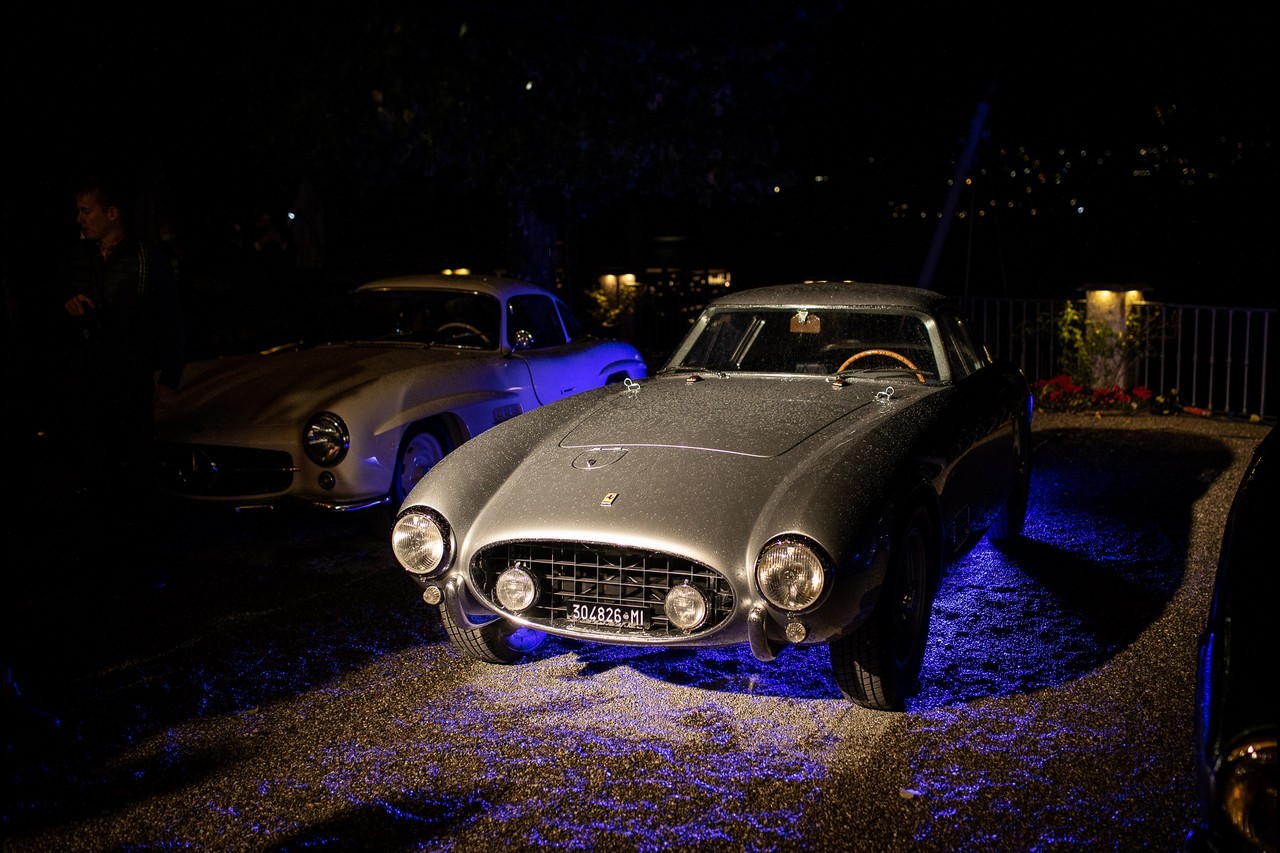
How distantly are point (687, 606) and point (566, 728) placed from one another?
67cm

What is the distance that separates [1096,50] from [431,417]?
62.8 ft

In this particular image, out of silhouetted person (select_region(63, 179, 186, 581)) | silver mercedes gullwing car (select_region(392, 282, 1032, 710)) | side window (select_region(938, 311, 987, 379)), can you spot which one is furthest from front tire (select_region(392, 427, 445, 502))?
side window (select_region(938, 311, 987, 379))

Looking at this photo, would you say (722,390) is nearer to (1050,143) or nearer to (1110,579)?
(1110,579)

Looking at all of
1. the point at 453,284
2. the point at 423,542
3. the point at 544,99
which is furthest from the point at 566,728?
the point at 544,99

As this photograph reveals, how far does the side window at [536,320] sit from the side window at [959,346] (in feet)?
9.82

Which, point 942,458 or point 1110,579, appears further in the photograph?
point 1110,579

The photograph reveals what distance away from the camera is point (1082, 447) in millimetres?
9977

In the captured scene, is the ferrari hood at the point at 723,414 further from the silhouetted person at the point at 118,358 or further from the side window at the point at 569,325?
the side window at the point at 569,325

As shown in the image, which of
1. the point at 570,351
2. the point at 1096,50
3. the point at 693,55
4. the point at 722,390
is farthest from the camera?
the point at 1096,50

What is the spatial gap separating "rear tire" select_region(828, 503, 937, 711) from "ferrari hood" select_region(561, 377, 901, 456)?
608 mm

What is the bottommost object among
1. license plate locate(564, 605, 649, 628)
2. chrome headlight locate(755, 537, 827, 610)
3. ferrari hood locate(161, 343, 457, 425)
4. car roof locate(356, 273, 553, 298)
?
license plate locate(564, 605, 649, 628)

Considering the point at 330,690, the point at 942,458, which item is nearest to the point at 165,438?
the point at 330,690

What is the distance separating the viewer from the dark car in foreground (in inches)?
87.7

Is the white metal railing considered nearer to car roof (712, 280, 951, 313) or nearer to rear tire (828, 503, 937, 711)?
car roof (712, 280, 951, 313)
